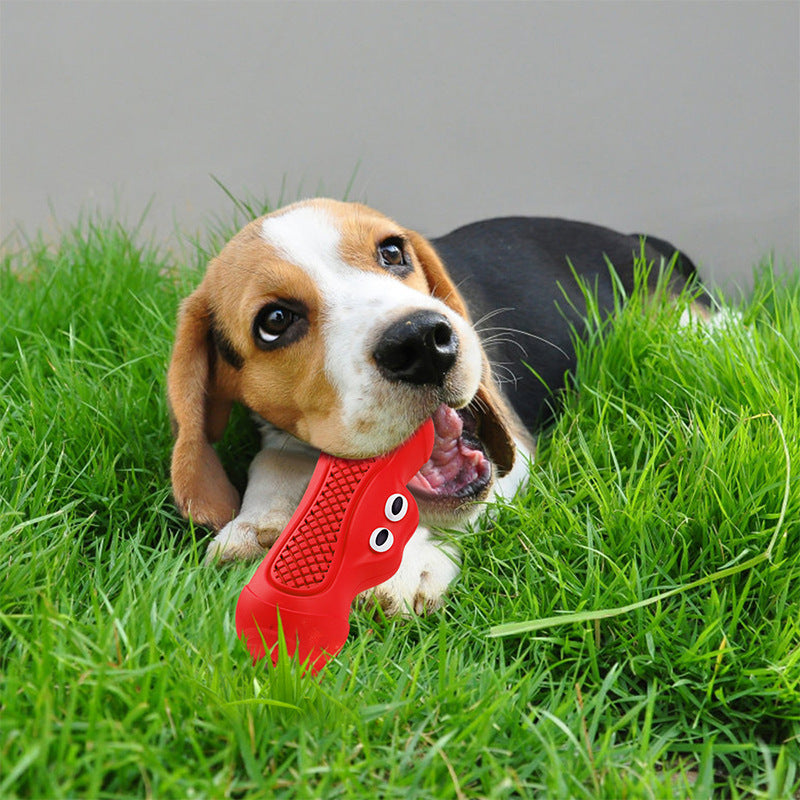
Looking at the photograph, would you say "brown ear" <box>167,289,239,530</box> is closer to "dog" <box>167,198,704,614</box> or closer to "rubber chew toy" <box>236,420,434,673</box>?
"dog" <box>167,198,704,614</box>

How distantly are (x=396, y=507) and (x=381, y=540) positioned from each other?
0.37 ft

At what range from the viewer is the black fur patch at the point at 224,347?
3.04 metres

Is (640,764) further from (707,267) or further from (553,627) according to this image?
(707,267)

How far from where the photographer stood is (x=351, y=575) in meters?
A: 2.22

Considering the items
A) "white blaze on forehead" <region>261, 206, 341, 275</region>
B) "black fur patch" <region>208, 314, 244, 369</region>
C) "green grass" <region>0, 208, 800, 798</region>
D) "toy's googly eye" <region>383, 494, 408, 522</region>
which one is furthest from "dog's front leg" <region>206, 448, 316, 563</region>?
"white blaze on forehead" <region>261, 206, 341, 275</region>

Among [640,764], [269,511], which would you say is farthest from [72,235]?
[640,764]

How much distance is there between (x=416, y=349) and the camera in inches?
94.3

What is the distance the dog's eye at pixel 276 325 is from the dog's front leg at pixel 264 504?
41cm

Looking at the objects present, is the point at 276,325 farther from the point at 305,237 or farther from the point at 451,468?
the point at 451,468

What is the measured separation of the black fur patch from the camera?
120 inches

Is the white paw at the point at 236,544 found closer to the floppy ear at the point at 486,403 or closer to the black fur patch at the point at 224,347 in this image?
the black fur patch at the point at 224,347

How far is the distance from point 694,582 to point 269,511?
4.10ft

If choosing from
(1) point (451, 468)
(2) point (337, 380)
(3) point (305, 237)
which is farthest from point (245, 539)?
(3) point (305, 237)

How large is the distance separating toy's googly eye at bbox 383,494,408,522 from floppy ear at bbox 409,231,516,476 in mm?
633
